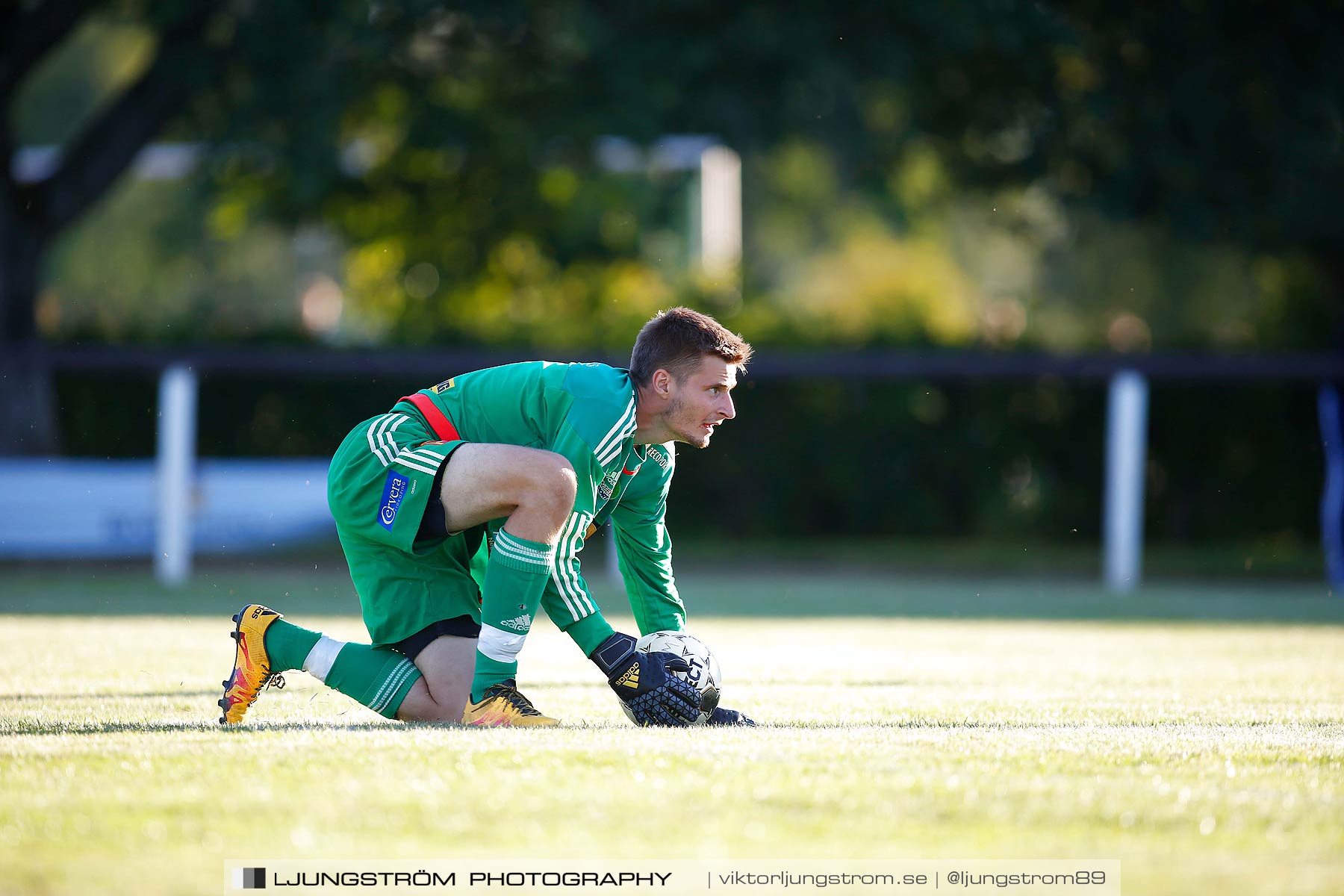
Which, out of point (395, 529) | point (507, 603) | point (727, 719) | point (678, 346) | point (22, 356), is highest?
point (22, 356)

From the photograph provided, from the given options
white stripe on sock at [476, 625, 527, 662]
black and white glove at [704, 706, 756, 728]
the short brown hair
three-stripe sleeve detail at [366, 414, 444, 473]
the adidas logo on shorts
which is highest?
the short brown hair

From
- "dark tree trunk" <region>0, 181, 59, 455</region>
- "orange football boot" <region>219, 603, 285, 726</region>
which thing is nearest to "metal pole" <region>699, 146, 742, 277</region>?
"dark tree trunk" <region>0, 181, 59, 455</region>

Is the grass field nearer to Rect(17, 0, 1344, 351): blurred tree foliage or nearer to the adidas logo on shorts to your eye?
the adidas logo on shorts

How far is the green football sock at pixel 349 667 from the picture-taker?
15.8 ft

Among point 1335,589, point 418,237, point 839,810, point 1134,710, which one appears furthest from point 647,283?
point 839,810

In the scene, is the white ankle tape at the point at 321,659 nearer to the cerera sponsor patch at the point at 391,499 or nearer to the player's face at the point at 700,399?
the cerera sponsor patch at the point at 391,499

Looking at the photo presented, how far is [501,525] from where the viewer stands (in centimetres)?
498

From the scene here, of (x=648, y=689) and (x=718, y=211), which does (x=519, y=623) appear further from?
(x=718, y=211)

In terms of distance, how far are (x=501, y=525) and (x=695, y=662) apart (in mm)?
789

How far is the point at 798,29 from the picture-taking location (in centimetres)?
1416

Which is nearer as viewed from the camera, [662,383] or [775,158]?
[662,383]

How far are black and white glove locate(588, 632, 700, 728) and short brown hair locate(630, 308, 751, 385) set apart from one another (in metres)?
0.89

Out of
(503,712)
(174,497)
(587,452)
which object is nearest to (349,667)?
(503,712)

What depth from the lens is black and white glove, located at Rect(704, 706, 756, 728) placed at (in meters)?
4.85
